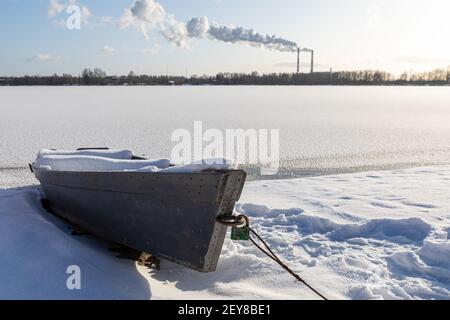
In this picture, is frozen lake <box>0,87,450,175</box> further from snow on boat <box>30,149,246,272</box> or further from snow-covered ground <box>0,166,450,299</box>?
snow on boat <box>30,149,246,272</box>

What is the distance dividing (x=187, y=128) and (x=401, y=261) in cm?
1013

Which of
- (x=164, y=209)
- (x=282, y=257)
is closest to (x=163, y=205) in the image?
(x=164, y=209)

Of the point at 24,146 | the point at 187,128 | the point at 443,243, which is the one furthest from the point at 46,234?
the point at 187,128

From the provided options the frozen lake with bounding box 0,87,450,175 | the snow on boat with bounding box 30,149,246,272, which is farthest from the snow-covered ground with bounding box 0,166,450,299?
the frozen lake with bounding box 0,87,450,175

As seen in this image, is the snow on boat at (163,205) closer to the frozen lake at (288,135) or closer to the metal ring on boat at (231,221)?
the metal ring on boat at (231,221)

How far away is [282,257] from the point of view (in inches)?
155

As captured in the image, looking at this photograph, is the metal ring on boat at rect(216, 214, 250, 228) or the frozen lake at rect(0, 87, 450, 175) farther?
the frozen lake at rect(0, 87, 450, 175)

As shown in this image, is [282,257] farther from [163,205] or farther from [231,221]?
[163,205]

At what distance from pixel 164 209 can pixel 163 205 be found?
1.3 inches

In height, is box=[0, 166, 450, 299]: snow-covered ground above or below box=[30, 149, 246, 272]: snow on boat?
below

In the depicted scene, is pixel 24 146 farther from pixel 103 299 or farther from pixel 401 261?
pixel 401 261

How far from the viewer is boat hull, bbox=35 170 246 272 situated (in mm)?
3098

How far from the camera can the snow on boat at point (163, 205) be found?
3.09 meters

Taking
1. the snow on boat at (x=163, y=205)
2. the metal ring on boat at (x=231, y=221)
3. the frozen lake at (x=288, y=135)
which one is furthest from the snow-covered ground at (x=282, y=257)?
the frozen lake at (x=288, y=135)
